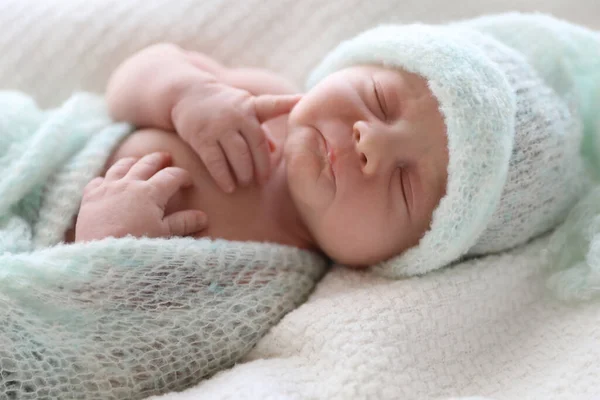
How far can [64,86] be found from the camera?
1.43 m

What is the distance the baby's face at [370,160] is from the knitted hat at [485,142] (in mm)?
31

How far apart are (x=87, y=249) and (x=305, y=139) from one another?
42cm

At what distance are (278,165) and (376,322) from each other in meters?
0.40

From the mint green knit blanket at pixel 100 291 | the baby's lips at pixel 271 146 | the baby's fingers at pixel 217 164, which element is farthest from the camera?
the baby's lips at pixel 271 146

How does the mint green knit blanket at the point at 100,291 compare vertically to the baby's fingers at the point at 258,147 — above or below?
below

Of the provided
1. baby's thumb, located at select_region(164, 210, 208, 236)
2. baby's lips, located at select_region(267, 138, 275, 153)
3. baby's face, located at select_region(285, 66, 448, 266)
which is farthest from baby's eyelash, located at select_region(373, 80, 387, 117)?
baby's thumb, located at select_region(164, 210, 208, 236)

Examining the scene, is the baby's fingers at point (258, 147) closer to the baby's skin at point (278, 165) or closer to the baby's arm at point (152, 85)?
the baby's skin at point (278, 165)

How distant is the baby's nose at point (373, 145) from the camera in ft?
3.33

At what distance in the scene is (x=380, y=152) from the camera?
1018 mm

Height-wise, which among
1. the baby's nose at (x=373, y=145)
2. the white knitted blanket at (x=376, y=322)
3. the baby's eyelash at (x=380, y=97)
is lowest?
the white knitted blanket at (x=376, y=322)

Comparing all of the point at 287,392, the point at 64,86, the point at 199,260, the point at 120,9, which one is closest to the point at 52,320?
the point at 199,260

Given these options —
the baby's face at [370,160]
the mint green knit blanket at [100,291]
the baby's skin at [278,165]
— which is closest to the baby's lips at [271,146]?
the baby's skin at [278,165]

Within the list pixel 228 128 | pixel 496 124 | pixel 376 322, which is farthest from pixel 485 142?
pixel 228 128

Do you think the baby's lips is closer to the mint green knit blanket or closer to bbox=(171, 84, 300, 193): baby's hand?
bbox=(171, 84, 300, 193): baby's hand
